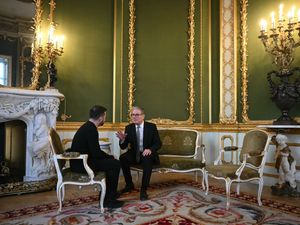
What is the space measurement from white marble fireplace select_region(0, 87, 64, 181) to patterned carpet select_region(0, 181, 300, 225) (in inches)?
36.4

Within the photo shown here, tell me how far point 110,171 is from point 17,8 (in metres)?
2.89

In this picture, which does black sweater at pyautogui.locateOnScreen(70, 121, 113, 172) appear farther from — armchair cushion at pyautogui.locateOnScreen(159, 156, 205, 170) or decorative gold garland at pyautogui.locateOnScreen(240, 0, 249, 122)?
decorative gold garland at pyautogui.locateOnScreen(240, 0, 249, 122)

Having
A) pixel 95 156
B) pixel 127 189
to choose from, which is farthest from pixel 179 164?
pixel 95 156

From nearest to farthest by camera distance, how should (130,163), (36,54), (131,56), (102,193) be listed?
(102,193), (130,163), (36,54), (131,56)

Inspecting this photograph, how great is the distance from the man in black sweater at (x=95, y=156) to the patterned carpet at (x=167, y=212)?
0.21 meters

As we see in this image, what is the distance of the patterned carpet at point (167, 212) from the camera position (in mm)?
2701

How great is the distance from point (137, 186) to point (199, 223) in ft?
5.25

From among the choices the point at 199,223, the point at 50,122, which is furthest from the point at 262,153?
the point at 50,122

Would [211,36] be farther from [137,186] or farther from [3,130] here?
[3,130]

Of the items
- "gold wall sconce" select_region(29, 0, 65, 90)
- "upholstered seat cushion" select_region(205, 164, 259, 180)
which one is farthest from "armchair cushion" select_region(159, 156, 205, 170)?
"gold wall sconce" select_region(29, 0, 65, 90)

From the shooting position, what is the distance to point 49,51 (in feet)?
14.4

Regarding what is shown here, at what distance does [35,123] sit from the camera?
4.01m

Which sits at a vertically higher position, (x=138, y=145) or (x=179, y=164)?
(x=138, y=145)

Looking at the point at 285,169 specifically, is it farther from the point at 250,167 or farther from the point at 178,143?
the point at 178,143
